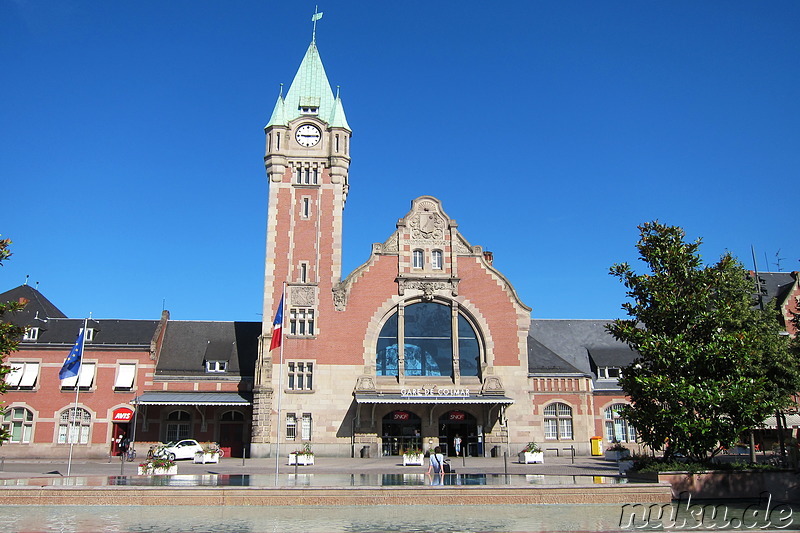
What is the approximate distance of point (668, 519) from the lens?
65.4 ft

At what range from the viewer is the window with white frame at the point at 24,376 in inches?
1892

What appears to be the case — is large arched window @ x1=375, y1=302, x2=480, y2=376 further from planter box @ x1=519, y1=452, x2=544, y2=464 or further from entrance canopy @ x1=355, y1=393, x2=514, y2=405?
planter box @ x1=519, y1=452, x2=544, y2=464

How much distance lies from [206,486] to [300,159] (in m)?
32.0

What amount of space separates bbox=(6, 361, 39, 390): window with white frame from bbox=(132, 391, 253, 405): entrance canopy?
7715 millimetres

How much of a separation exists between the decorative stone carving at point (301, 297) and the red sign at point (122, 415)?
545 inches

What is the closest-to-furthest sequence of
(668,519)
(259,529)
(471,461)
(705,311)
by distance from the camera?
(259,529) < (668,519) < (705,311) < (471,461)

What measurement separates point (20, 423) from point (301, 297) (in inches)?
844

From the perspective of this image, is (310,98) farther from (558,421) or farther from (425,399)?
(558,421)

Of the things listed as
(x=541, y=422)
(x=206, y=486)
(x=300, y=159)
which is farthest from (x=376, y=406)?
(x=206, y=486)

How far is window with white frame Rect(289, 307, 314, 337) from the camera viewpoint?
47500 millimetres

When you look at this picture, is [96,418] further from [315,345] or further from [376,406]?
[376,406]

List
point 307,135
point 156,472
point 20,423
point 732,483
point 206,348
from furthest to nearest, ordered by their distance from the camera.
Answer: point 206,348 → point 307,135 → point 20,423 → point 156,472 → point 732,483
